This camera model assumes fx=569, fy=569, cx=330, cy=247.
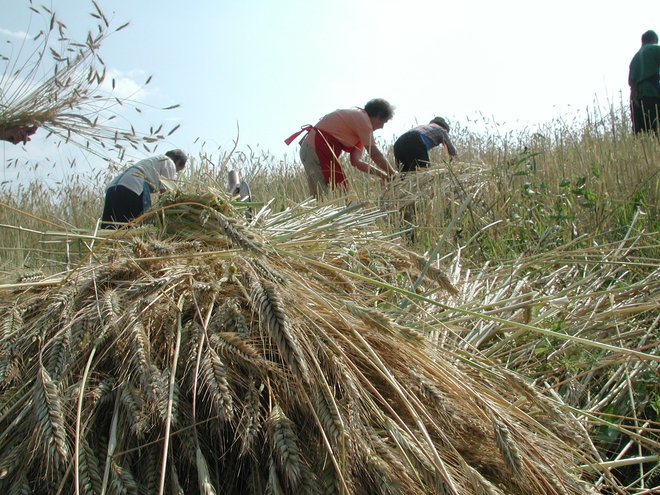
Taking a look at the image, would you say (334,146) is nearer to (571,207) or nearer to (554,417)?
(571,207)

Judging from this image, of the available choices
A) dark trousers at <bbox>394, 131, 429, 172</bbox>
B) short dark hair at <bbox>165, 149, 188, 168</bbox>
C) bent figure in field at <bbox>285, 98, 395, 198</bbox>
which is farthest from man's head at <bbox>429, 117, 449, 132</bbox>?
short dark hair at <bbox>165, 149, 188, 168</bbox>

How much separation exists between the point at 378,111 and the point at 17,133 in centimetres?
463

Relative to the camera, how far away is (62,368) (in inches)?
44.4

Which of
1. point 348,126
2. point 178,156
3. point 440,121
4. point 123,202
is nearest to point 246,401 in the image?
point 123,202

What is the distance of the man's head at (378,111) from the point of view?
6.07m

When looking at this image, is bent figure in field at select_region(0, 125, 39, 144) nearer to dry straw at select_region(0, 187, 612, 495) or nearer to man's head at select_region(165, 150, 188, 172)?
dry straw at select_region(0, 187, 612, 495)

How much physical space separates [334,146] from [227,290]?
446cm

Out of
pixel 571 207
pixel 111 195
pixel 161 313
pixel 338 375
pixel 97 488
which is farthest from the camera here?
pixel 111 195

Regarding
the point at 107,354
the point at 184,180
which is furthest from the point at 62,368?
the point at 184,180

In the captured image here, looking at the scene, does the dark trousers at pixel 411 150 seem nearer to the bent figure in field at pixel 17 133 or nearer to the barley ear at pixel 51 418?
the bent figure in field at pixel 17 133

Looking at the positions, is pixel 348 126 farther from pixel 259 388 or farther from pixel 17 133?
pixel 259 388

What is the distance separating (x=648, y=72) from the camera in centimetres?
666

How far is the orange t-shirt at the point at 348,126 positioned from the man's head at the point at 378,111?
0.46 meters

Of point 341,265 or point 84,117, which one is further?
point 341,265
